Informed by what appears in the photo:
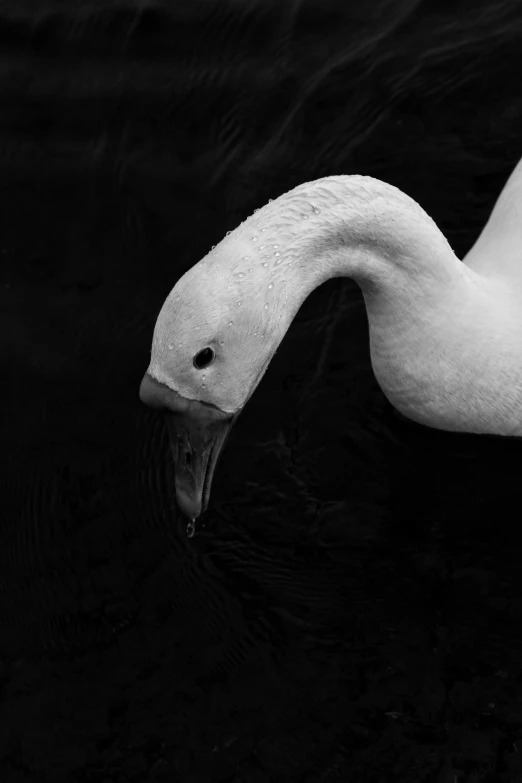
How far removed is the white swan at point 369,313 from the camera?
13.4 ft

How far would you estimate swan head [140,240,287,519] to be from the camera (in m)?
4.03

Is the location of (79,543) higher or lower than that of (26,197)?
lower

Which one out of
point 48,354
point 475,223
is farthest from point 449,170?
point 48,354

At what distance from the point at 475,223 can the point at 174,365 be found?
2957mm

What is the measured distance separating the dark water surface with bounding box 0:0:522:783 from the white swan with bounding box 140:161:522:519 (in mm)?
672

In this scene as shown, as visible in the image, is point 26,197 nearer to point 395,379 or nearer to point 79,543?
point 79,543

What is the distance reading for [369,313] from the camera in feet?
16.1

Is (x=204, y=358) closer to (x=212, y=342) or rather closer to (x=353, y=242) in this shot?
(x=212, y=342)

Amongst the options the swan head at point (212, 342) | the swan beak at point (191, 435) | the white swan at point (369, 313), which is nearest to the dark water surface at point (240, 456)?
the white swan at point (369, 313)

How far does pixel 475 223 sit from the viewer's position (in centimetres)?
656

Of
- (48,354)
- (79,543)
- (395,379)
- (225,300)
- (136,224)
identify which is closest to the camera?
(225,300)

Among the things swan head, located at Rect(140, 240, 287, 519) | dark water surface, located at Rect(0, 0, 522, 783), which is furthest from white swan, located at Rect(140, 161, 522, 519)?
dark water surface, located at Rect(0, 0, 522, 783)

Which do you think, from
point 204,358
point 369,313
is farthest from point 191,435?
point 369,313

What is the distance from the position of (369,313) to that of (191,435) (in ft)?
3.06
